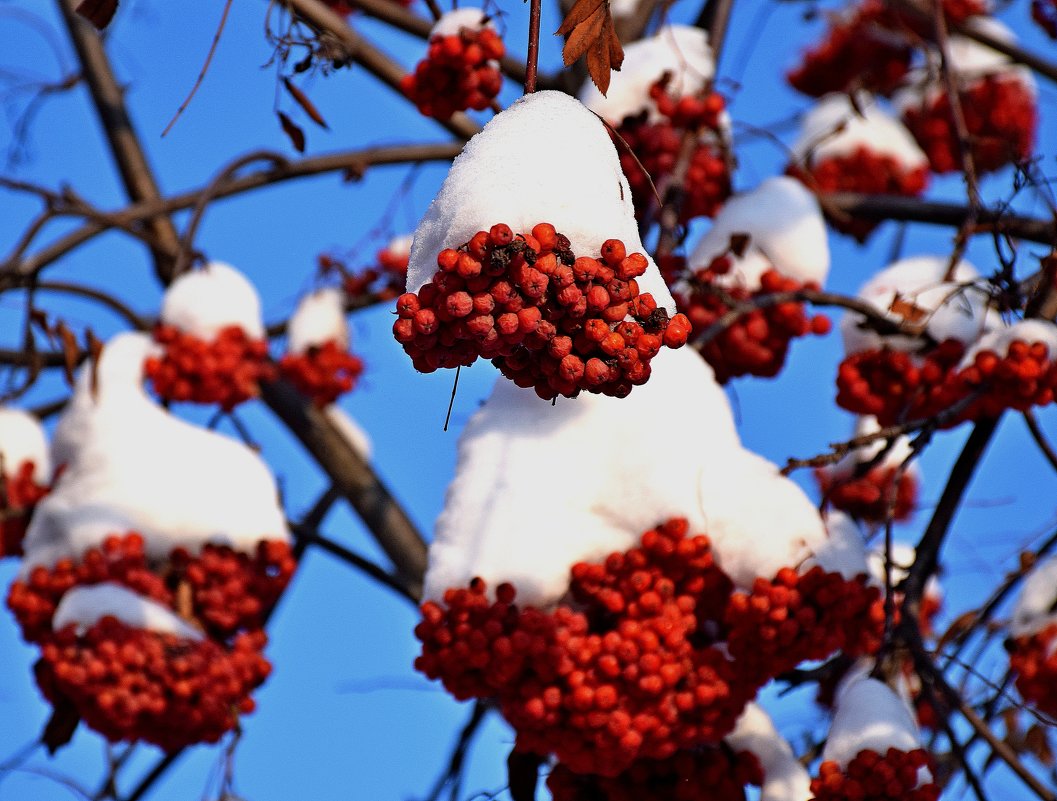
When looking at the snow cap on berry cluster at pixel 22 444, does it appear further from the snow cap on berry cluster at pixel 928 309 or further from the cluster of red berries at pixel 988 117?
the cluster of red berries at pixel 988 117

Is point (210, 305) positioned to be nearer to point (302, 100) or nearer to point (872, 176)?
point (302, 100)

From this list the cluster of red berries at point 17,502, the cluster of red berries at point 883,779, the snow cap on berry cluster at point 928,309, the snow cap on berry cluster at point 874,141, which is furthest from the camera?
the snow cap on berry cluster at point 874,141

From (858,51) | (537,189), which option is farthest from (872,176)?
(537,189)

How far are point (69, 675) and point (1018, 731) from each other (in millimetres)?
2981

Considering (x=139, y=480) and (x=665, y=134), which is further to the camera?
(x=139, y=480)

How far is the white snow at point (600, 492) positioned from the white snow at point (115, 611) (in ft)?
3.39

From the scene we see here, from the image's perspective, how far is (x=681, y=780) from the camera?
283 centimetres

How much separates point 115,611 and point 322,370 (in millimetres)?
1838

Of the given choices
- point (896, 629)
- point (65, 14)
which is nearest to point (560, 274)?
point (896, 629)

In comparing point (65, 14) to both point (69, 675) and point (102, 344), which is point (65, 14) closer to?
point (102, 344)

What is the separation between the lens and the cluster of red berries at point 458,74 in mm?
3090

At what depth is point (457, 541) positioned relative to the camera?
2.67m

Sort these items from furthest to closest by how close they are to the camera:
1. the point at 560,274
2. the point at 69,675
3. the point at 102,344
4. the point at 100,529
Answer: the point at 102,344 < the point at 100,529 < the point at 69,675 < the point at 560,274

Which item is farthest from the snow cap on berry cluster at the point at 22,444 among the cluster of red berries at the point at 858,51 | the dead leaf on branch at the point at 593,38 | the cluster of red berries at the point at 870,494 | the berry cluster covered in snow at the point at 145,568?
the cluster of red berries at the point at 858,51
